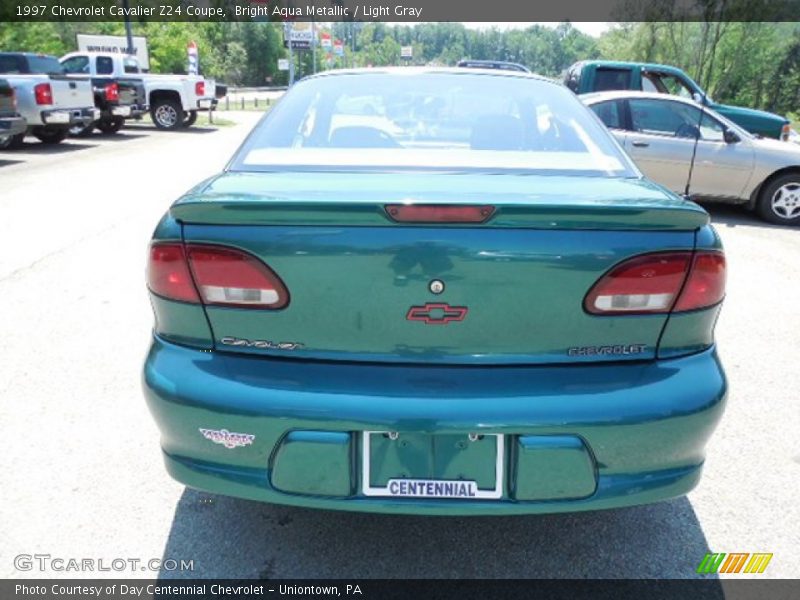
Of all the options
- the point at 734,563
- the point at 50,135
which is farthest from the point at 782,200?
the point at 50,135

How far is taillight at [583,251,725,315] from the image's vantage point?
71.6 inches

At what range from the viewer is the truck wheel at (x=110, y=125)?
59.7 feet

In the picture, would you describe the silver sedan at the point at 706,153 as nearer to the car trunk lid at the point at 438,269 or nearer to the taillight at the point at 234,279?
the car trunk lid at the point at 438,269

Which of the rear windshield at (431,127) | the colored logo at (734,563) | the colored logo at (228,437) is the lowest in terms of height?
the colored logo at (734,563)

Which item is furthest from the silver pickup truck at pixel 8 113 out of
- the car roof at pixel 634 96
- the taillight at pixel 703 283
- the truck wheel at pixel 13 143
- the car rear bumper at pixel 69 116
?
the taillight at pixel 703 283

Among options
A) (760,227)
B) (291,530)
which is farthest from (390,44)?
(291,530)

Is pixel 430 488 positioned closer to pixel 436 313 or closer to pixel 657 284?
pixel 436 313

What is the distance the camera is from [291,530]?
2.41 meters

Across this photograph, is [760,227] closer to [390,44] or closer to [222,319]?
[222,319]

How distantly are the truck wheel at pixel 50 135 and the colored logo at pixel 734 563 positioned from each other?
54.3ft

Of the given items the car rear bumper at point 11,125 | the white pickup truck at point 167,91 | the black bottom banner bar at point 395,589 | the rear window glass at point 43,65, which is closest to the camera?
the black bottom banner bar at point 395,589

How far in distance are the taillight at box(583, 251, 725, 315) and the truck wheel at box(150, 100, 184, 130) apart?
20.1m

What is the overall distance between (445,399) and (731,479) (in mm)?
1695

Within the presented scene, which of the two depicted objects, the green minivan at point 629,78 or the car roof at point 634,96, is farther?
the green minivan at point 629,78
